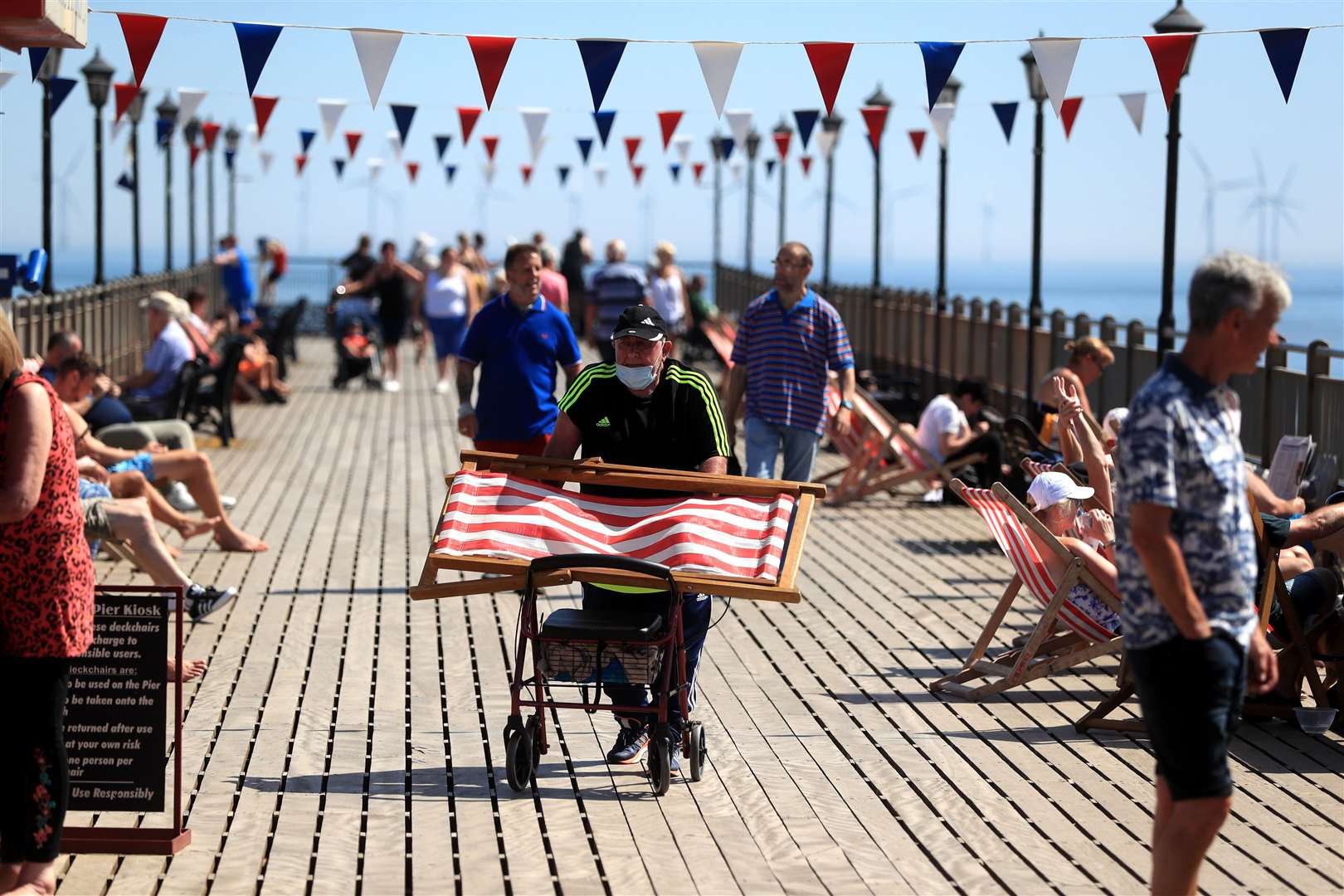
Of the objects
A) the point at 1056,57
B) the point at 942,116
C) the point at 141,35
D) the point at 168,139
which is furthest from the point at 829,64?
the point at 168,139

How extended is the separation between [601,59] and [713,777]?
5.31 m

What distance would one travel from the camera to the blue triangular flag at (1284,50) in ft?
30.1

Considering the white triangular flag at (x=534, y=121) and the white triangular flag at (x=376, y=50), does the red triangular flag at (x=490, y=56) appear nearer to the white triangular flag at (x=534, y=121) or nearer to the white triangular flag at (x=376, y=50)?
the white triangular flag at (x=376, y=50)

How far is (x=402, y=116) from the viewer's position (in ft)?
46.5

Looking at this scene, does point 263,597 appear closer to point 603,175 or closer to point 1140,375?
point 1140,375

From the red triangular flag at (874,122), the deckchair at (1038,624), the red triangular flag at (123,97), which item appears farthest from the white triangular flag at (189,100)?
the deckchair at (1038,624)

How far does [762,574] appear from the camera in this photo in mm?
5383

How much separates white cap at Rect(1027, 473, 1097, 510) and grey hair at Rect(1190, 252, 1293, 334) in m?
3.03

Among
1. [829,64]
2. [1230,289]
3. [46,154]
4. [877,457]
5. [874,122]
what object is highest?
[874,122]

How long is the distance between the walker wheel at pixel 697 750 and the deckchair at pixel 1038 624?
153 centimetres

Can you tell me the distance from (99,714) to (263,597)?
4070 millimetres

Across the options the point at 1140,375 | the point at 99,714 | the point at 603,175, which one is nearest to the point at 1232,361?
the point at 99,714

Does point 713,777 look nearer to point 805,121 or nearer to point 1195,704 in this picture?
point 1195,704

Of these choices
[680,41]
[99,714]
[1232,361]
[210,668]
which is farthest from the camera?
[680,41]
